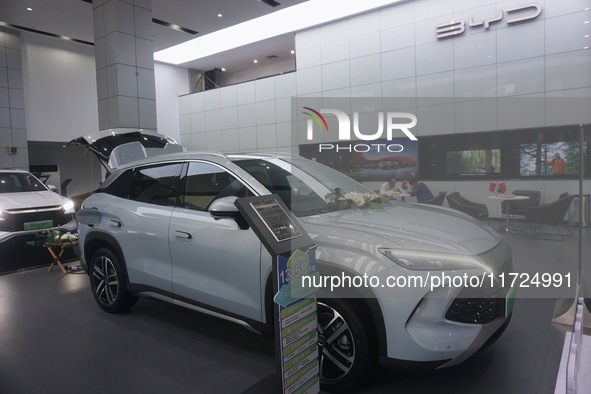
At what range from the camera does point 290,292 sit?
5.74ft

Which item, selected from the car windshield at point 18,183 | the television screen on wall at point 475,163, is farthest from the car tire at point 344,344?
the car windshield at point 18,183

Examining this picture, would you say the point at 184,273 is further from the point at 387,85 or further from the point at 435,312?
the point at 387,85

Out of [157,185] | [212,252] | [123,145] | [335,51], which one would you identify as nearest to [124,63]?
[123,145]

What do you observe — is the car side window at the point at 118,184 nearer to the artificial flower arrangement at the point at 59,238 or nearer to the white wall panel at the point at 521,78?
the artificial flower arrangement at the point at 59,238

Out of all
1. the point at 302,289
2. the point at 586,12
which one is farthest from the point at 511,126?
the point at 302,289

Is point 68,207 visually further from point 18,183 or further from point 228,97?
point 228,97

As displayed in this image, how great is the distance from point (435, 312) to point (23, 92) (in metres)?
12.8

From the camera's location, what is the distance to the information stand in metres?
1.70

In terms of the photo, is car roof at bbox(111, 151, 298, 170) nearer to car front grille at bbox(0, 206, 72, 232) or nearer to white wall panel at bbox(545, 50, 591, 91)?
car front grille at bbox(0, 206, 72, 232)

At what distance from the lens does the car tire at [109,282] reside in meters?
3.26

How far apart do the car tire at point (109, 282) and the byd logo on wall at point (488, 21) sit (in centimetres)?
A: 668

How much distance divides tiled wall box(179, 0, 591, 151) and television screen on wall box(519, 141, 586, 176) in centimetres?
A: 80

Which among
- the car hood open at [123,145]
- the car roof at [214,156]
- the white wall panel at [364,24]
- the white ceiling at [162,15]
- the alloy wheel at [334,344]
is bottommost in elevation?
the alloy wheel at [334,344]

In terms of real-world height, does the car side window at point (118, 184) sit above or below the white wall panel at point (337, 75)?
below
